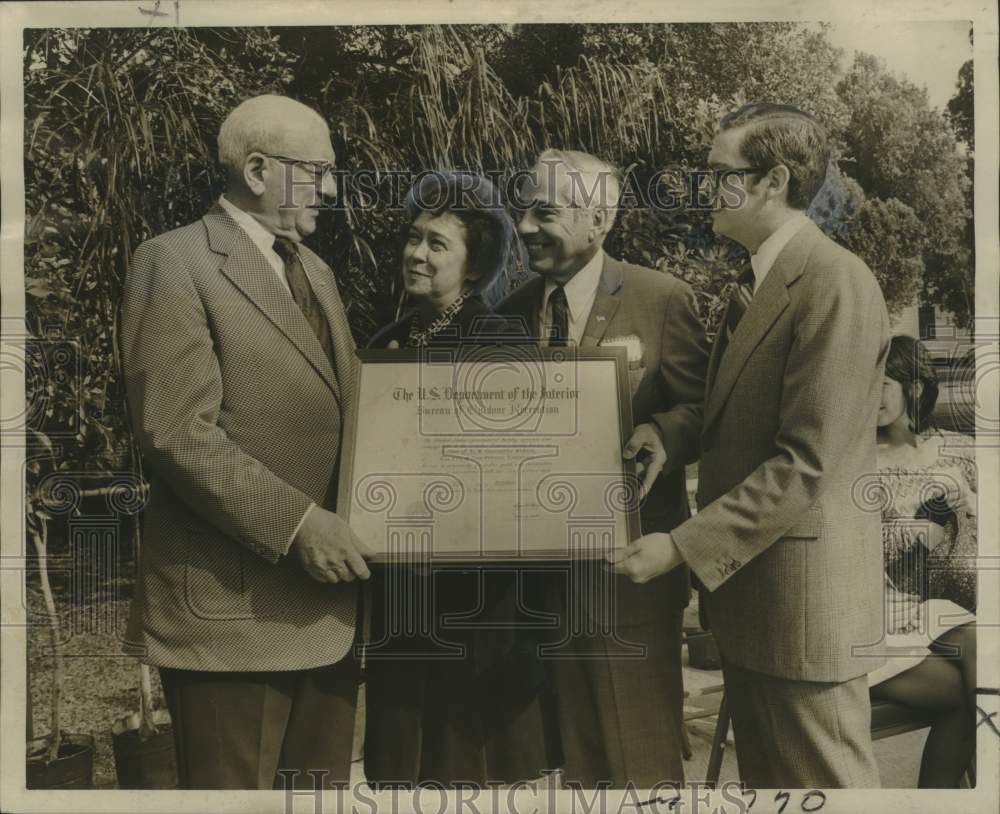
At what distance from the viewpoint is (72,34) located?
10.6 feet

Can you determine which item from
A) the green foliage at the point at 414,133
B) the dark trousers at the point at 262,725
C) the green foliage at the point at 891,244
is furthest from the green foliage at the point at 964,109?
the dark trousers at the point at 262,725

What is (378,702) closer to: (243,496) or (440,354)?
(243,496)

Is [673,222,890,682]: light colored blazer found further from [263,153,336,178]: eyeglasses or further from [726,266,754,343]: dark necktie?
[263,153,336,178]: eyeglasses

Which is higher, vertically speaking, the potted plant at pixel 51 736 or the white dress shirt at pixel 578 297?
the white dress shirt at pixel 578 297

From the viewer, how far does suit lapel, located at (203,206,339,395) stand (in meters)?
3.00

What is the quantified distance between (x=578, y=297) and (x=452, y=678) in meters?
1.31

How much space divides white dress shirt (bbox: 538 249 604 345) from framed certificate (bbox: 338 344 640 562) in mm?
73

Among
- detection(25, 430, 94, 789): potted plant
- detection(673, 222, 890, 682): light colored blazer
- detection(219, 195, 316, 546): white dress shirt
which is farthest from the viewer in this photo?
detection(25, 430, 94, 789): potted plant

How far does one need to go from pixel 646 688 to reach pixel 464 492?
0.88m

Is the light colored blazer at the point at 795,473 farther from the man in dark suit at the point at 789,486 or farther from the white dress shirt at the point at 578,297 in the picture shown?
the white dress shirt at the point at 578,297

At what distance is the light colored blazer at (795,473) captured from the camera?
9.62 feet

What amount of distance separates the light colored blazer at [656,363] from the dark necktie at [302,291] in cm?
57

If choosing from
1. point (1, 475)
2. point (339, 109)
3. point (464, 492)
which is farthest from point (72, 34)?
point (464, 492)

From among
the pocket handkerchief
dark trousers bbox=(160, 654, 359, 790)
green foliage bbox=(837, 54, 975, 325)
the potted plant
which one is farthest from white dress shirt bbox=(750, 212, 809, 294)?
the potted plant
